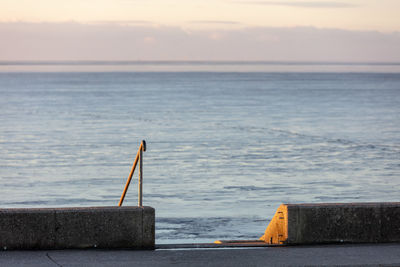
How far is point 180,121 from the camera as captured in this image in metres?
45.0

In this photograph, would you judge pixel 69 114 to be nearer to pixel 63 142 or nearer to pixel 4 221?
pixel 63 142

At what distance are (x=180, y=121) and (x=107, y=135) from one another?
10602mm

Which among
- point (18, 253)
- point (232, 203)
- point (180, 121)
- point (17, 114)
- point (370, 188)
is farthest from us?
point (17, 114)

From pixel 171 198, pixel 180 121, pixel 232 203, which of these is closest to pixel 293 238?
pixel 232 203

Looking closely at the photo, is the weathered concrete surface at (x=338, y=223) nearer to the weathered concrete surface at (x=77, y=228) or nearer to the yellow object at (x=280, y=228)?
the yellow object at (x=280, y=228)

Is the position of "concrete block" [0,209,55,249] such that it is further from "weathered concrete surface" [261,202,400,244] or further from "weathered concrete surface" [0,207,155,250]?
"weathered concrete surface" [261,202,400,244]

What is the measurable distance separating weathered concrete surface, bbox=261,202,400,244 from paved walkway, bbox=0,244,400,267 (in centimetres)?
17

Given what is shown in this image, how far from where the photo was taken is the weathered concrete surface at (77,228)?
8195 millimetres

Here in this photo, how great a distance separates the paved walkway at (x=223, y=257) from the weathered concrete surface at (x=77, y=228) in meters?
0.13

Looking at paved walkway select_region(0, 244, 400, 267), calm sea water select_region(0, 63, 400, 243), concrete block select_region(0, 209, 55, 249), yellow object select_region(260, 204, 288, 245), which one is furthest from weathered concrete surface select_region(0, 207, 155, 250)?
A: calm sea water select_region(0, 63, 400, 243)

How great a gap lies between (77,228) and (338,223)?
2.88 metres

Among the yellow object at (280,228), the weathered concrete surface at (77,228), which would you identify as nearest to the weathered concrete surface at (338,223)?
the yellow object at (280,228)

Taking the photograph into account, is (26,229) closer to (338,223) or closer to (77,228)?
(77,228)

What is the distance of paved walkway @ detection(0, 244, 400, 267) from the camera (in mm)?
7562
